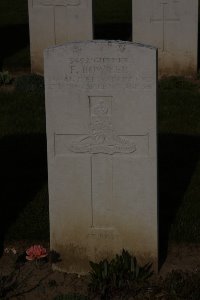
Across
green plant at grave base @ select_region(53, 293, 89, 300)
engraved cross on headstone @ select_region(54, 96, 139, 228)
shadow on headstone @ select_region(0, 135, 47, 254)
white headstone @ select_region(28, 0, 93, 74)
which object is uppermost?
white headstone @ select_region(28, 0, 93, 74)

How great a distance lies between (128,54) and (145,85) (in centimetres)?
27

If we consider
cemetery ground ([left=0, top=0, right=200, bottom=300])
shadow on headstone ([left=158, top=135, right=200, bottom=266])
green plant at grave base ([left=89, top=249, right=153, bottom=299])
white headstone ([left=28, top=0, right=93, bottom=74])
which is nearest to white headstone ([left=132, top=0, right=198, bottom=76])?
cemetery ground ([left=0, top=0, right=200, bottom=300])

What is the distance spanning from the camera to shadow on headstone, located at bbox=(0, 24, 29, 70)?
16.0 metres

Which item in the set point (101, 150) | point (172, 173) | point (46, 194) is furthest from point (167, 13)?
point (101, 150)

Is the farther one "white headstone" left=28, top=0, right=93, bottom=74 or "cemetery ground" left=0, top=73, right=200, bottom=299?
"white headstone" left=28, top=0, right=93, bottom=74

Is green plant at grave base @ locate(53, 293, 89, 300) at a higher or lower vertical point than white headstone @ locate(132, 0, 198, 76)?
lower

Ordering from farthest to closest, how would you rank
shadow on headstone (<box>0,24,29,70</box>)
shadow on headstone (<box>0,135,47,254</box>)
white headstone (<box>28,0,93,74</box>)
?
shadow on headstone (<box>0,24,29,70</box>)
white headstone (<box>28,0,93,74</box>)
shadow on headstone (<box>0,135,47,254</box>)

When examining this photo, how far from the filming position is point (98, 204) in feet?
21.1

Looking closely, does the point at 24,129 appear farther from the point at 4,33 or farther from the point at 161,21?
the point at 4,33

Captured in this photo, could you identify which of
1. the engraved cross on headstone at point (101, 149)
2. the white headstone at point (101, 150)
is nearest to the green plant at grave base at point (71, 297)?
the white headstone at point (101, 150)

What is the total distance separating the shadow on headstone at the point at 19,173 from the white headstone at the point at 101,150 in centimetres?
98

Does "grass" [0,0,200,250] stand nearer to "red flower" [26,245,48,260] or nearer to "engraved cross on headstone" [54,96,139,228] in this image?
"engraved cross on headstone" [54,96,139,228]

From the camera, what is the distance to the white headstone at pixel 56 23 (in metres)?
13.3

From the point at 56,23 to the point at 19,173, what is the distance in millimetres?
5242
